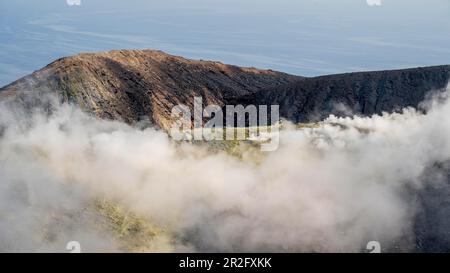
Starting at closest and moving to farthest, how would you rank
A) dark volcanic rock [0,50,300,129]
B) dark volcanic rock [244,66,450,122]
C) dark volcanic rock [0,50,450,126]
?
dark volcanic rock [0,50,300,129] < dark volcanic rock [0,50,450,126] < dark volcanic rock [244,66,450,122]

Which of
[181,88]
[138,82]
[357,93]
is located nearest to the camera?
[357,93]

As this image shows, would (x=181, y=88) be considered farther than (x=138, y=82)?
Yes

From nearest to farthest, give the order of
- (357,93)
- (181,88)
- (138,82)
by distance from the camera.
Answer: (357,93) < (138,82) < (181,88)

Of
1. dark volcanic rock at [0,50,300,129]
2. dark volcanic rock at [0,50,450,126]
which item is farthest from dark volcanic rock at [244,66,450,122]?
dark volcanic rock at [0,50,300,129]

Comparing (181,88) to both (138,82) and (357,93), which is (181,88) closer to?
(138,82)

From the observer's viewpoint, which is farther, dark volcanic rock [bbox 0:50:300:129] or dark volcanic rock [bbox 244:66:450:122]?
dark volcanic rock [bbox 244:66:450:122]

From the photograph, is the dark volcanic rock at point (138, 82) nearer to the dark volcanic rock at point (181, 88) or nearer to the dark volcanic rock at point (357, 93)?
the dark volcanic rock at point (181, 88)

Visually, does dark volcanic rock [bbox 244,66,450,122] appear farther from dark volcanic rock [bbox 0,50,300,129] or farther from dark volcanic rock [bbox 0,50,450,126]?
dark volcanic rock [bbox 0,50,300,129]

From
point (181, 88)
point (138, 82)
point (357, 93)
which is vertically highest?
point (138, 82)

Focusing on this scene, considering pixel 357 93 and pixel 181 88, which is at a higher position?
pixel 357 93

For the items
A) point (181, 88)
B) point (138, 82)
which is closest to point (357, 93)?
point (181, 88)
